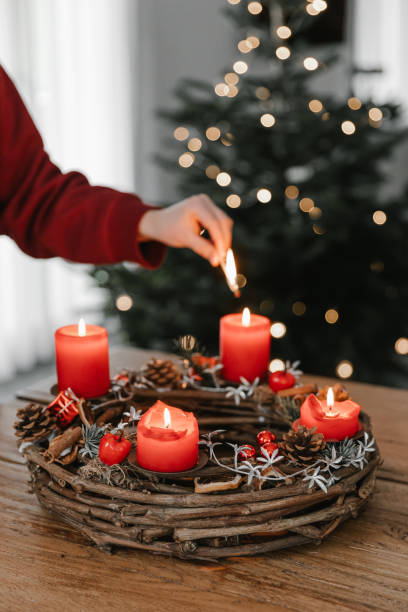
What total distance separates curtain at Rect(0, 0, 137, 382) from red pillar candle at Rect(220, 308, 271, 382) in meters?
1.38

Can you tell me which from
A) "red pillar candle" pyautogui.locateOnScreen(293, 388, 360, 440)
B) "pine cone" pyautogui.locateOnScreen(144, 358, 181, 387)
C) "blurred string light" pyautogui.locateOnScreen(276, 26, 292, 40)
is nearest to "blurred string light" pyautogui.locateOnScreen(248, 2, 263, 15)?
"blurred string light" pyautogui.locateOnScreen(276, 26, 292, 40)

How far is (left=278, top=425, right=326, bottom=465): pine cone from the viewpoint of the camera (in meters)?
0.56

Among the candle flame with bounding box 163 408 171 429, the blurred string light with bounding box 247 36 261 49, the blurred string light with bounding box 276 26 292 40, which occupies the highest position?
the blurred string light with bounding box 276 26 292 40

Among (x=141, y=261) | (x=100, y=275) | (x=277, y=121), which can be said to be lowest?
(x=100, y=275)

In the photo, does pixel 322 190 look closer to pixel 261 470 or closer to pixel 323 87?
pixel 323 87

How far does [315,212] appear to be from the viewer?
1.79 meters

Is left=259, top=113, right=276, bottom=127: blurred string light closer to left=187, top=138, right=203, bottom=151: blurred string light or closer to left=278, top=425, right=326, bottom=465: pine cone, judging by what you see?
left=187, top=138, right=203, bottom=151: blurred string light

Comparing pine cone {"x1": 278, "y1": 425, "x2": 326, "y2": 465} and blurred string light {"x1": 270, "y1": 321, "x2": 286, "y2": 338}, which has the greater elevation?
pine cone {"x1": 278, "y1": 425, "x2": 326, "y2": 465}

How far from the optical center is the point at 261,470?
550 mm

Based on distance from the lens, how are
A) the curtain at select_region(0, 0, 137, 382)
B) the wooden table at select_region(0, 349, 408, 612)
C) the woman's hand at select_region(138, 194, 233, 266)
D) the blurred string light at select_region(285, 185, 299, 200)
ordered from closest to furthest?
the wooden table at select_region(0, 349, 408, 612) → the woman's hand at select_region(138, 194, 233, 266) → the blurred string light at select_region(285, 185, 299, 200) → the curtain at select_region(0, 0, 137, 382)

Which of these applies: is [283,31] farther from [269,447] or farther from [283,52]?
[269,447]

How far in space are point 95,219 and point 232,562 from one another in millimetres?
526

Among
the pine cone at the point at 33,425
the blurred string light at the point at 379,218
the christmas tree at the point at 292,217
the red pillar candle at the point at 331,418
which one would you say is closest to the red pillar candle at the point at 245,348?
the red pillar candle at the point at 331,418

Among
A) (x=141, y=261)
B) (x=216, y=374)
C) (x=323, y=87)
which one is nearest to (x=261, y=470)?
(x=216, y=374)
